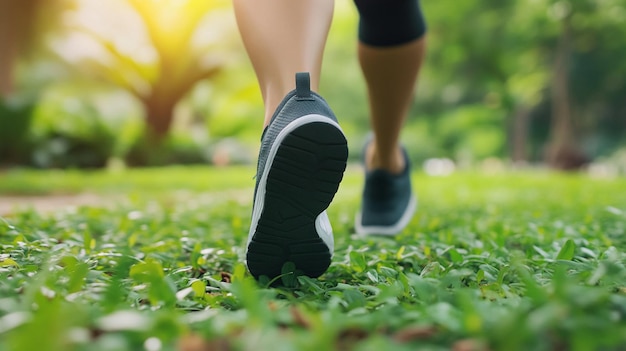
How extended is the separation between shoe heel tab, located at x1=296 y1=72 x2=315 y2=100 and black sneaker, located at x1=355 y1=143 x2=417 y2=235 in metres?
0.94

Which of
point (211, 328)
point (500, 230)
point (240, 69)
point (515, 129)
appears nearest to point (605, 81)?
point (515, 129)

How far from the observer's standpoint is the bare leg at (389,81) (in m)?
1.82

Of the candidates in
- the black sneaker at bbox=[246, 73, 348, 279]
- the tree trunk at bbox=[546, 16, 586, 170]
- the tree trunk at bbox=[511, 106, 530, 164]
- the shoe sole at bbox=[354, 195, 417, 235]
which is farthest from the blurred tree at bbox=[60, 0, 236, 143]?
the tree trunk at bbox=[511, 106, 530, 164]

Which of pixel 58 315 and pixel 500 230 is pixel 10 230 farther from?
pixel 500 230

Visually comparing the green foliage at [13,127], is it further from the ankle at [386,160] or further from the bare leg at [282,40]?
the bare leg at [282,40]

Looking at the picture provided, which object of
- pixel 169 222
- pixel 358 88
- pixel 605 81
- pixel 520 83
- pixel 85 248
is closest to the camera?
pixel 85 248

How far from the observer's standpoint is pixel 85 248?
4.66 feet

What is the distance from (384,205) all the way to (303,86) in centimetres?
102

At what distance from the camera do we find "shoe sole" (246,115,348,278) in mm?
1006

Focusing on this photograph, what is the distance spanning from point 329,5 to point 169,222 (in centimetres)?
132

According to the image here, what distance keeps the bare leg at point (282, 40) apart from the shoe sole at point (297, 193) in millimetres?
153

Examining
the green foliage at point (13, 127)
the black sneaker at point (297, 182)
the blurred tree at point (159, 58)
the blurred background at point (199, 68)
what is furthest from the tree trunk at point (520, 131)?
the black sneaker at point (297, 182)

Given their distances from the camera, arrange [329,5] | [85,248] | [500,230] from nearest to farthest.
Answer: [329,5], [85,248], [500,230]

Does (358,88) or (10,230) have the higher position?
(358,88)
